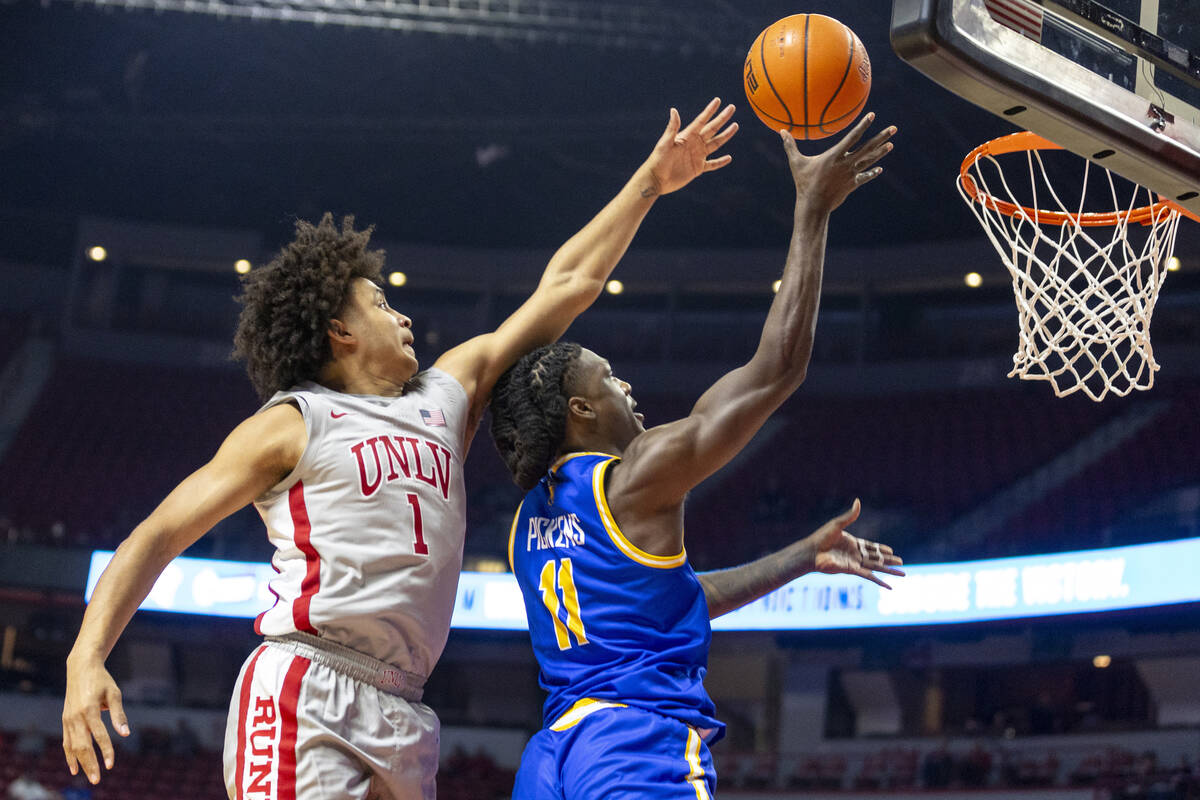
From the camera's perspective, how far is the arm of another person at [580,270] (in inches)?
123

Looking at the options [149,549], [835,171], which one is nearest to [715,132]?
[835,171]

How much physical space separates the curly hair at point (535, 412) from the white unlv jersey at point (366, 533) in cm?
23

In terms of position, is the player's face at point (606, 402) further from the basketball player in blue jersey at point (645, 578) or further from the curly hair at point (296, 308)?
the curly hair at point (296, 308)

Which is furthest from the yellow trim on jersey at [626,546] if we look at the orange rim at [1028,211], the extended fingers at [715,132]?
the orange rim at [1028,211]

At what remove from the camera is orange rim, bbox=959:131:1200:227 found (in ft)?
13.0

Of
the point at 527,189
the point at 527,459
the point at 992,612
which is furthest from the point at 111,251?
the point at 527,459

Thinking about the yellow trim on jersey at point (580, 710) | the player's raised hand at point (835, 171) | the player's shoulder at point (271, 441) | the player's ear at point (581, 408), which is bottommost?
the yellow trim on jersey at point (580, 710)

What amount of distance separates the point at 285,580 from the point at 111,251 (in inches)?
636

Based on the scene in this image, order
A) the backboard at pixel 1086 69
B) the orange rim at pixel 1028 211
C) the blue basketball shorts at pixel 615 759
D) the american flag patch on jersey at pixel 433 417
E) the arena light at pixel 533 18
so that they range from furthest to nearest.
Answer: the arena light at pixel 533 18 → the orange rim at pixel 1028 211 → the american flag patch on jersey at pixel 433 417 → the backboard at pixel 1086 69 → the blue basketball shorts at pixel 615 759

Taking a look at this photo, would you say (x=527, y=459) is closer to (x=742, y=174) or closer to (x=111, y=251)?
(x=742, y=174)

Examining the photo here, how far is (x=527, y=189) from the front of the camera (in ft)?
53.4

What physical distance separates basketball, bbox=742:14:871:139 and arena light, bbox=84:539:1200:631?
24.1ft

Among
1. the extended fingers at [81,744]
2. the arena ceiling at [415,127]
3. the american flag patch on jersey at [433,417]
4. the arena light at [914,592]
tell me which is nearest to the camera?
the extended fingers at [81,744]

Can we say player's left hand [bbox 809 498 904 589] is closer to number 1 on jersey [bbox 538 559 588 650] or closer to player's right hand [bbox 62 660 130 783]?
number 1 on jersey [bbox 538 559 588 650]
